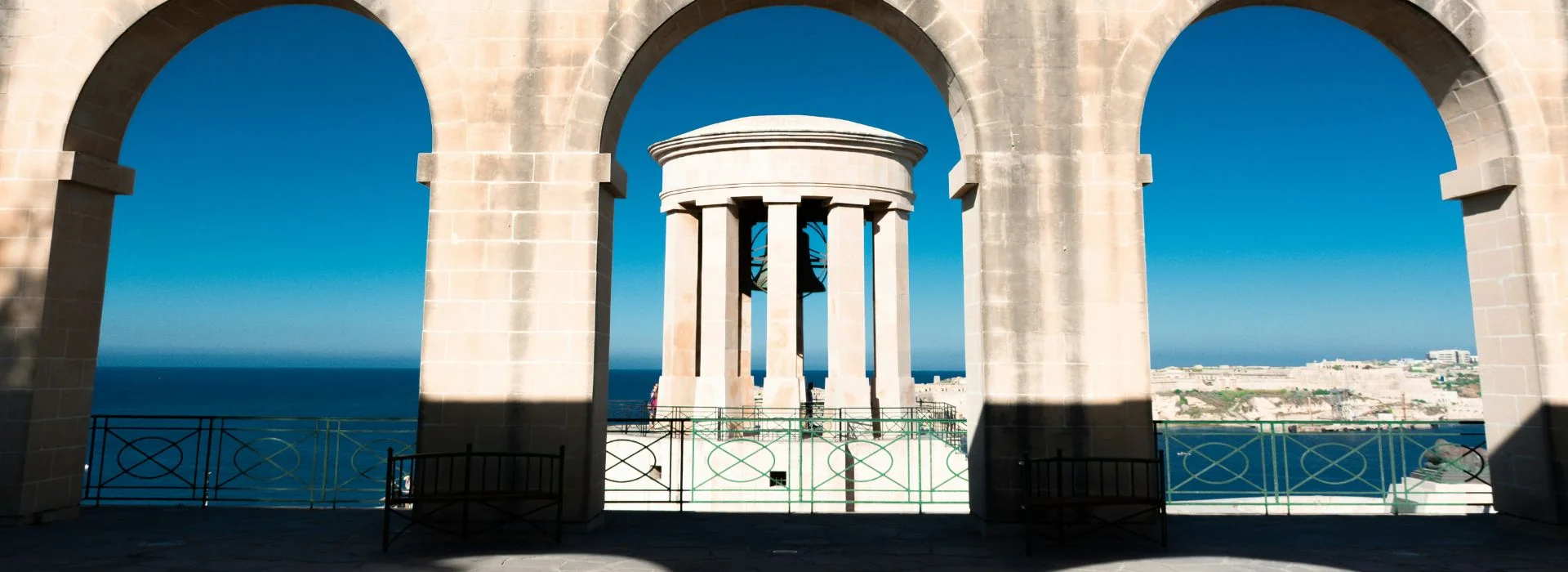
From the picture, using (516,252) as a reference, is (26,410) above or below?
below

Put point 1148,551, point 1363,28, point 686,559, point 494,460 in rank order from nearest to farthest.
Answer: point 686,559
point 1148,551
point 494,460
point 1363,28

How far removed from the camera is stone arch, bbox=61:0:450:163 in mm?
8734

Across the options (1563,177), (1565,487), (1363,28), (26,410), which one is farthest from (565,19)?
(1565,487)

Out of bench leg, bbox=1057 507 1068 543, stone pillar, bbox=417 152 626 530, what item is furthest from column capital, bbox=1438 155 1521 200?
stone pillar, bbox=417 152 626 530

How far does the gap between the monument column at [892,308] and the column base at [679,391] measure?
15.2 feet

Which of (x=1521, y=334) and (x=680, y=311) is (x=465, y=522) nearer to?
(x=1521, y=334)

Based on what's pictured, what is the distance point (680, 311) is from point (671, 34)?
12651 millimetres

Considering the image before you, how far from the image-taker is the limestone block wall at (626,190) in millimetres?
8133

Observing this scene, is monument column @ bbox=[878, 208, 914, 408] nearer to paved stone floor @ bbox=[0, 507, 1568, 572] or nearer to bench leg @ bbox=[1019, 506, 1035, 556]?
paved stone floor @ bbox=[0, 507, 1568, 572]

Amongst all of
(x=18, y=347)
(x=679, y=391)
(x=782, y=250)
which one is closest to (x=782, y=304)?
(x=782, y=250)

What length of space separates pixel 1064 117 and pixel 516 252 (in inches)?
223

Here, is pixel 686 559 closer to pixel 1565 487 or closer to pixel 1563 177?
pixel 1565 487

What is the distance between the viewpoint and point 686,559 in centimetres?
693

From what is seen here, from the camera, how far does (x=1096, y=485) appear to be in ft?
26.1
